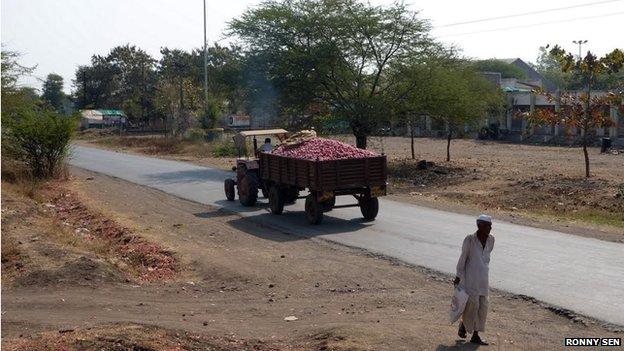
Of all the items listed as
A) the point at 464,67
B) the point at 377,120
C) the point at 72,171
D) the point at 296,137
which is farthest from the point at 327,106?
the point at 296,137

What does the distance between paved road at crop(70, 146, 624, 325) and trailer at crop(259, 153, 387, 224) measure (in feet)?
1.49

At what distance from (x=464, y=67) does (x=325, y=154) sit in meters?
21.1

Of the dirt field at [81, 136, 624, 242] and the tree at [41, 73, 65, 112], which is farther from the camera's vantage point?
the tree at [41, 73, 65, 112]

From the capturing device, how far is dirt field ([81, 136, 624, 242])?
2050 cm

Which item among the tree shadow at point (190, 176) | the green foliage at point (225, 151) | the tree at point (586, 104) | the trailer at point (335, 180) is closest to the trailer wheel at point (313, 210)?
the trailer at point (335, 180)

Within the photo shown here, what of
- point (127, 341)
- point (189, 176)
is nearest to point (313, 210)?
point (127, 341)

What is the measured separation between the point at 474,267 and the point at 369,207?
10557 millimetres

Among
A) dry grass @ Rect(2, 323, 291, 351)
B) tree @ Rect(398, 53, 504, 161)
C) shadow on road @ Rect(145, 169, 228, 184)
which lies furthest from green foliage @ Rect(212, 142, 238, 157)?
dry grass @ Rect(2, 323, 291, 351)

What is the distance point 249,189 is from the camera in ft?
72.5

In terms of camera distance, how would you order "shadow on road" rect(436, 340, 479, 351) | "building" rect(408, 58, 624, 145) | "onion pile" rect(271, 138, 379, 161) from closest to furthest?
"shadow on road" rect(436, 340, 479, 351)
"onion pile" rect(271, 138, 379, 161)
"building" rect(408, 58, 624, 145)

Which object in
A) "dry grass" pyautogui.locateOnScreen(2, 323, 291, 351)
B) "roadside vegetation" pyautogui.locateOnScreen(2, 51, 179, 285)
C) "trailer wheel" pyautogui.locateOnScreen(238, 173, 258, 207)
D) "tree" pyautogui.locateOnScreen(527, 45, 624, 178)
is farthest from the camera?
"tree" pyautogui.locateOnScreen(527, 45, 624, 178)

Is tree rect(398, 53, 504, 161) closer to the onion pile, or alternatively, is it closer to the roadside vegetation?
the roadside vegetation

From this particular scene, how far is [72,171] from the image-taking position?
3650cm

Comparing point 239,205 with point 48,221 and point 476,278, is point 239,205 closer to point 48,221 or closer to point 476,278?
point 48,221
